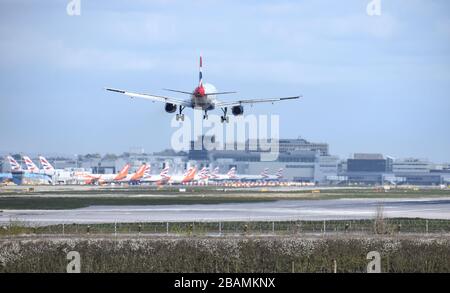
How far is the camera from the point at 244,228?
9756 centimetres

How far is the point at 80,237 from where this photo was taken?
291 feet

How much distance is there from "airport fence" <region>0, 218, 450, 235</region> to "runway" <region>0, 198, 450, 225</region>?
26.9 feet

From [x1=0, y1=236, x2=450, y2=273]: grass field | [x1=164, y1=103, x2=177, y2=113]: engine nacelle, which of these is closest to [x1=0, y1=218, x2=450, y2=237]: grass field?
[x1=0, y1=236, x2=450, y2=273]: grass field

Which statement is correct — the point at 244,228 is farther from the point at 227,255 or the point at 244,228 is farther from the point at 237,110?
the point at 237,110

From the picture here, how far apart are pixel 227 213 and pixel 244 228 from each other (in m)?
35.1

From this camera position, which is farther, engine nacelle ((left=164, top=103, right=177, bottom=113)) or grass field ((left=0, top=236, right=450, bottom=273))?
engine nacelle ((left=164, top=103, right=177, bottom=113))

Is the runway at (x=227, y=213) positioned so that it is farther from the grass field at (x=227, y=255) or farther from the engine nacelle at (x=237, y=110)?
the grass field at (x=227, y=255)

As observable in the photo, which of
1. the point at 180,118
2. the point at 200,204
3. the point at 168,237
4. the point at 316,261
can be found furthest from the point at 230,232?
the point at 200,204

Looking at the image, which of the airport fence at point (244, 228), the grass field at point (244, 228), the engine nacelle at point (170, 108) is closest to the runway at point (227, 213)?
the airport fence at point (244, 228)

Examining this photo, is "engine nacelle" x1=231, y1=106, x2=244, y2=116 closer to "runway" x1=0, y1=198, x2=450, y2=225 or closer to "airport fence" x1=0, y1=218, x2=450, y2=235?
"runway" x1=0, y1=198, x2=450, y2=225

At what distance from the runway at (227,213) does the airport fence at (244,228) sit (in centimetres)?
820

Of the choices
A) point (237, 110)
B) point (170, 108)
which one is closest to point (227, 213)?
point (237, 110)

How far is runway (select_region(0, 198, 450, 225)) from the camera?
120062mm

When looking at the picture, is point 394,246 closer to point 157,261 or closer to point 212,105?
point 157,261
